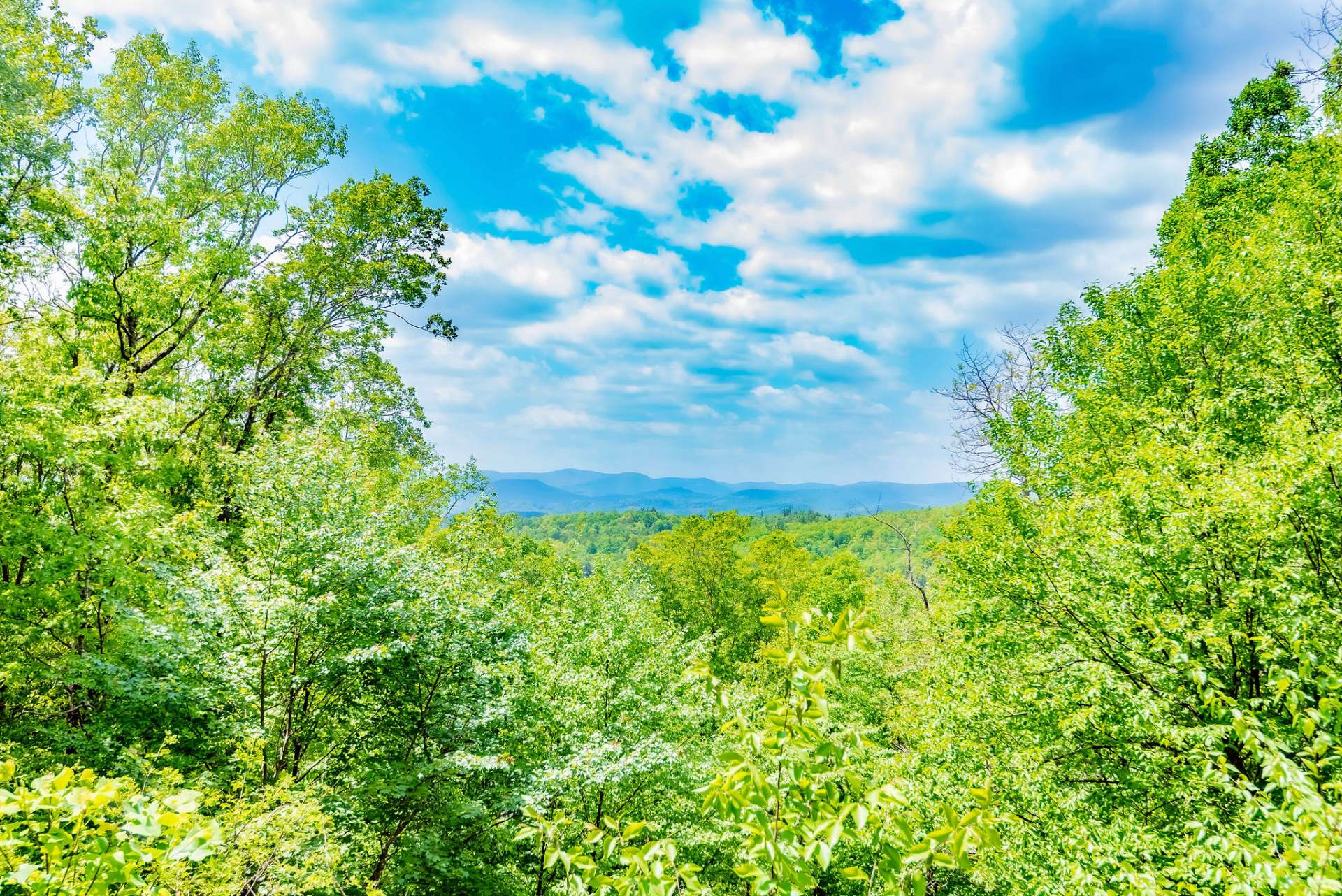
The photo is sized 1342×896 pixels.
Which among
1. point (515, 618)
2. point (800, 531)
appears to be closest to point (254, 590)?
point (515, 618)

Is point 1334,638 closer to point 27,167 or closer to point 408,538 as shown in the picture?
point 408,538

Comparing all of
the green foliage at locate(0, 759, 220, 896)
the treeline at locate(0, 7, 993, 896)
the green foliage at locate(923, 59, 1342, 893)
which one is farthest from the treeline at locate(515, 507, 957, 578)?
the green foliage at locate(0, 759, 220, 896)

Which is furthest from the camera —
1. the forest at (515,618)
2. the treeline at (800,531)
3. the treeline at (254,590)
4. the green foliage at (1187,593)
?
the treeline at (800,531)

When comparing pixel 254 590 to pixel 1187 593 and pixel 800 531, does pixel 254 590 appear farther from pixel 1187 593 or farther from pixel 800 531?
pixel 800 531

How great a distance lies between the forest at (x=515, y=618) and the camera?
4.25 m

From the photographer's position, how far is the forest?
13.9ft

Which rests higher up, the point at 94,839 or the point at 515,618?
the point at 94,839

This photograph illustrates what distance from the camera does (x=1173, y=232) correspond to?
70.8 feet

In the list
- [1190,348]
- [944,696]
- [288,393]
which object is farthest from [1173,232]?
[288,393]

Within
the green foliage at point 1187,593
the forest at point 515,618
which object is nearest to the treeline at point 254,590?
the forest at point 515,618

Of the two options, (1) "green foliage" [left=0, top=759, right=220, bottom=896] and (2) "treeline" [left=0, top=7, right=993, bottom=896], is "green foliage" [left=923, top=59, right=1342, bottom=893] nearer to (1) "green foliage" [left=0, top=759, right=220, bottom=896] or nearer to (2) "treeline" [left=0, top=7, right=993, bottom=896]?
(2) "treeline" [left=0, top=7, right=993, bottom=896]

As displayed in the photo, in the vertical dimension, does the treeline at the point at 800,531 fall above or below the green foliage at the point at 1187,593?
below

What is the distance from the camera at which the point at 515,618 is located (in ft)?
49.9

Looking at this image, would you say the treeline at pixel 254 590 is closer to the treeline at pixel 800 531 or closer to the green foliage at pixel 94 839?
the green foliage at pixel 94 839
